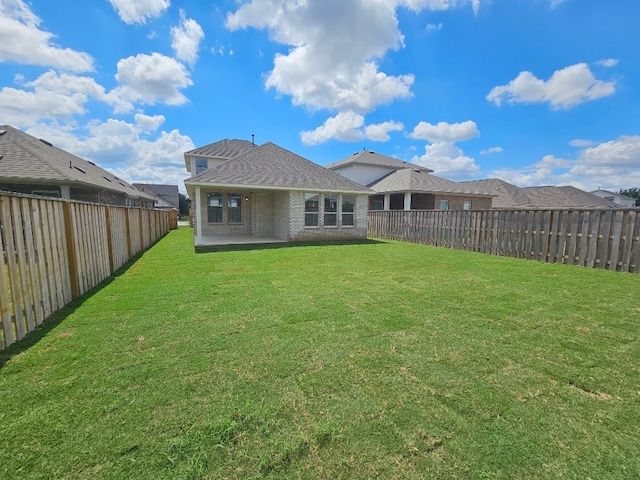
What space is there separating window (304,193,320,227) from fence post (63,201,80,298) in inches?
393

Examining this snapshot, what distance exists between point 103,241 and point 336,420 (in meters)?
6.83

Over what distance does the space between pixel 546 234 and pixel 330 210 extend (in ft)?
29.4

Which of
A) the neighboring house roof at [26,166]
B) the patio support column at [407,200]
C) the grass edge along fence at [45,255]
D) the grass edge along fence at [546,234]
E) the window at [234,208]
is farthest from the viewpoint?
the patio support column at [407,200]

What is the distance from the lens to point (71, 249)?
479 centimetres

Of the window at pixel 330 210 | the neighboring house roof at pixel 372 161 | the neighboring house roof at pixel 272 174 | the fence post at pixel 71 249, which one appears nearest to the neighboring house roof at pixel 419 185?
the neighboring house roof at pixel 372 161

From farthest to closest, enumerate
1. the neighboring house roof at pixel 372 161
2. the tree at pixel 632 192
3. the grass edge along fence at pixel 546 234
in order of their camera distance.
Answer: the tree at pixel 632 192 → the neighboring house roof at pixel 372 161 → the grass edge along fence at pixel 546 234

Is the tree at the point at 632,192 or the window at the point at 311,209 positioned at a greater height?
the tree at the point at 632,192

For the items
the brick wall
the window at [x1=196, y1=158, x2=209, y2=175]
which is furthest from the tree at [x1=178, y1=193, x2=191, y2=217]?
the brick wall

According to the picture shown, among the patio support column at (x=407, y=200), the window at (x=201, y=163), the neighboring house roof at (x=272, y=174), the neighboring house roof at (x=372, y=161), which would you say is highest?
the neighboring house roof at (x=372, y=161)

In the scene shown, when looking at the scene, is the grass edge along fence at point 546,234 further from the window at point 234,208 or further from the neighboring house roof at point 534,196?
the neighboring house roof at point 534,196

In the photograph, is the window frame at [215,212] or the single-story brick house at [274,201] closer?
the single-story brick house at [274,201]

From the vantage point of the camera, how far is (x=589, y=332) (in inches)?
141

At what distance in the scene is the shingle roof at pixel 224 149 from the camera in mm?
23484

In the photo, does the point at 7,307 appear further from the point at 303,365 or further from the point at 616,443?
the point at 616,443
